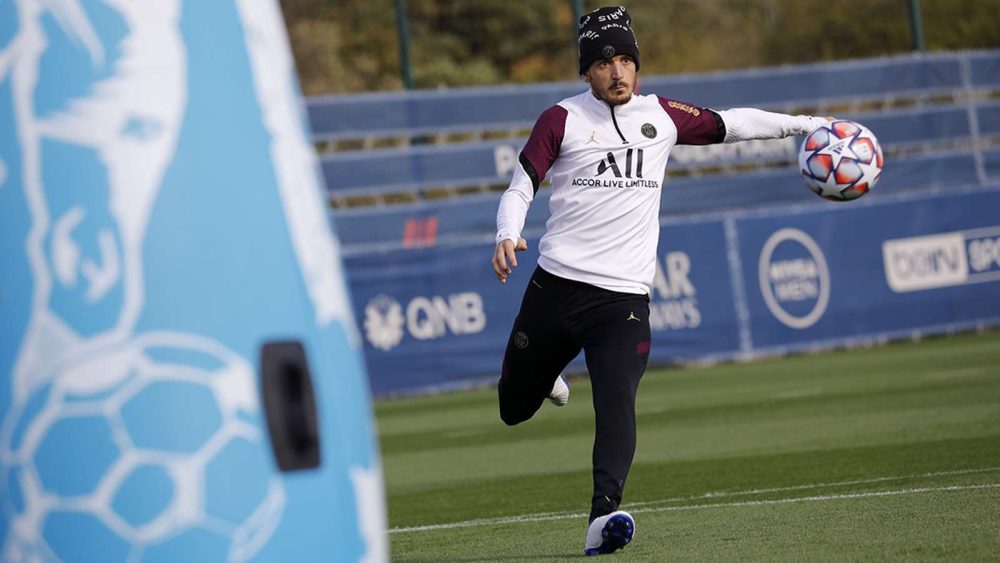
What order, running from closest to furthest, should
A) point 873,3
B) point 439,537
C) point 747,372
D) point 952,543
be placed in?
point 952,543, point 439,537, point 747,372, point 873,3

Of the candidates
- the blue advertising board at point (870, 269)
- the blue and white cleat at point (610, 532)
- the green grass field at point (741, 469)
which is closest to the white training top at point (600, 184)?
the blue and white cleat at point (610, 532)

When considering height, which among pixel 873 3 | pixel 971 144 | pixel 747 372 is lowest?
pixel 747 372

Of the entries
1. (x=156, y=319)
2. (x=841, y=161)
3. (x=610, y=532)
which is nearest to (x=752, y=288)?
(x=841, y=161)

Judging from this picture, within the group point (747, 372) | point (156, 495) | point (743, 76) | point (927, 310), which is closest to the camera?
point (156, 495)

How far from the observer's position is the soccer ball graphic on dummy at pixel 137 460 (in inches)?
102

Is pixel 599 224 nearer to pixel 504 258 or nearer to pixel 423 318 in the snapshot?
pixel 504 258

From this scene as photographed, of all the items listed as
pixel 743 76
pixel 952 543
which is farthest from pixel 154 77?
pixel 743 76

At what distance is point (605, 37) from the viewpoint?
22.0 ft

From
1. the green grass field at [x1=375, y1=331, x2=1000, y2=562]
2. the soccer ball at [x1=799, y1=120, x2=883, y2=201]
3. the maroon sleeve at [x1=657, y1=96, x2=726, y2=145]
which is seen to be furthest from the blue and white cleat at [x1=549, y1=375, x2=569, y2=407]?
the soccer ball at [x1=799, y1=120, x2=883, y2=201]

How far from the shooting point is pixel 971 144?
87.2 ft

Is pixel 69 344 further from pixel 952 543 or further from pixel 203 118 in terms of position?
pixel 952 543

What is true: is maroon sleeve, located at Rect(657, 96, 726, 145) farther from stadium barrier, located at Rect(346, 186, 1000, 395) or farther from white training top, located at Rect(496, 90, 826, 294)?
stadium barrier, located at Rect(346, 186, 1000, 395)

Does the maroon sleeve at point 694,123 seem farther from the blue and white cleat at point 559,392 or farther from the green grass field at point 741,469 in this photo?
the green grass field at point 741,469

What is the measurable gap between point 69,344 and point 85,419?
116 millimetres
